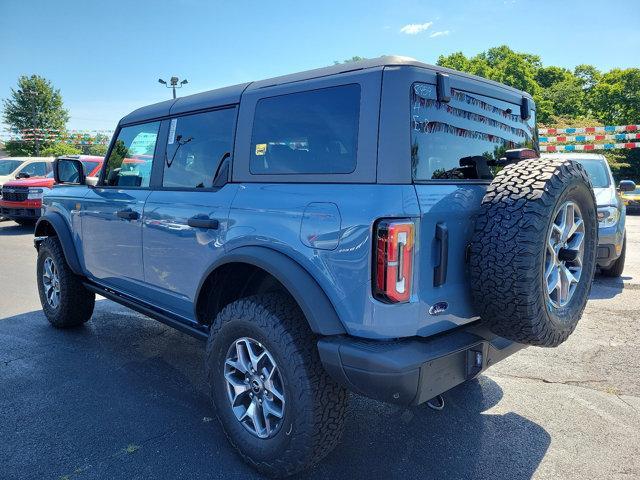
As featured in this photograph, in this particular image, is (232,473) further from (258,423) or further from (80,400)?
(80,400)

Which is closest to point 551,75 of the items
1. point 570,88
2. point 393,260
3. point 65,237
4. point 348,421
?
point 570,88

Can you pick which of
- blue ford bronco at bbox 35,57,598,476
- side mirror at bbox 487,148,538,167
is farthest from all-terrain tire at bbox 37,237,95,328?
side mirror at bbox 487,148,538,167

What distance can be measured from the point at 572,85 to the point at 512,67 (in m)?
5.90

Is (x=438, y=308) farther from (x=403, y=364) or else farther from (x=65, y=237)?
(x=65, y=237)

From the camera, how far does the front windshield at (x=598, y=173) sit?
6.83 meters

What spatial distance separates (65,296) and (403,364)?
12.1 ft

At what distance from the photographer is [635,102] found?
38312 mm

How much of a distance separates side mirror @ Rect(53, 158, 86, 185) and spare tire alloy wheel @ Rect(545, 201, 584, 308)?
3.90 metres

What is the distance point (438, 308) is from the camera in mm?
2154

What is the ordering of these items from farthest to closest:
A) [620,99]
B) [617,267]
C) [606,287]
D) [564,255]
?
[620,99] → [617,267] → [606,287] → [564,255]

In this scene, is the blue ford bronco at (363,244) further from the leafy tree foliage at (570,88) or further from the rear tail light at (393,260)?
the leafy tree foliage at (570,88)

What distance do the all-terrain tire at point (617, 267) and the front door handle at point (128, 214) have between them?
6196 millimetres

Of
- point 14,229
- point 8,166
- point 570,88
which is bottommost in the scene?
point 14,229

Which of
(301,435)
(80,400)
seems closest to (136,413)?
(80,400)
